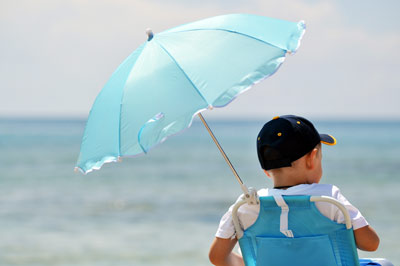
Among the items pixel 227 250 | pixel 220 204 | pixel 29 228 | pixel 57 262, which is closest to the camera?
pixel 227 250

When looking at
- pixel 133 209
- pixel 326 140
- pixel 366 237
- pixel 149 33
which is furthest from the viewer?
pixel 133 209

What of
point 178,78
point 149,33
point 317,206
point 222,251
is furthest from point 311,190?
point 149,33

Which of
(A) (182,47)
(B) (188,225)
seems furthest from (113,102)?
(B) (188,225)

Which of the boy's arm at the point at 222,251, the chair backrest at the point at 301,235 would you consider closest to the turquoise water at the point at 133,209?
the boy's arm at the point at 222,251

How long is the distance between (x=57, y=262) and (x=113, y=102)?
5.20 m

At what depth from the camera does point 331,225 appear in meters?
2.30

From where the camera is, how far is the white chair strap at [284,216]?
2303 mm

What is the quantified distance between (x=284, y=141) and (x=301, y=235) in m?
0.33

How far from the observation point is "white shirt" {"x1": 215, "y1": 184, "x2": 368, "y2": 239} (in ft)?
7.55

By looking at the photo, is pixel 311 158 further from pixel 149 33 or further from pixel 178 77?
pixel 149 33

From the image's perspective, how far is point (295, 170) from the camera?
2.39 m

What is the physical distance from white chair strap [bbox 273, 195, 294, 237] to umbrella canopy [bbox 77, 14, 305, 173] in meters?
0.39

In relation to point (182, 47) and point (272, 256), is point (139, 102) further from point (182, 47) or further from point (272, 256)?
point (272, 256)

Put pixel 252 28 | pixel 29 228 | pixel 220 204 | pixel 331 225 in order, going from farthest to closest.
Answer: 1. pixel 220 204
2. pixel 29 228
3. pixel 252 28
4. pixel 331 225
